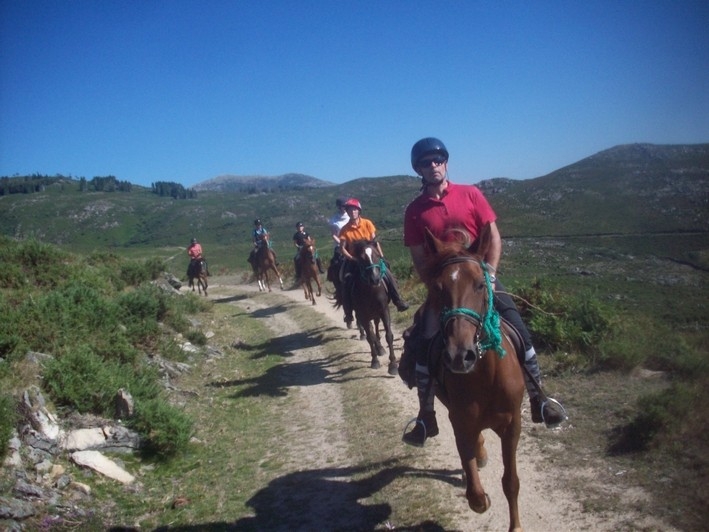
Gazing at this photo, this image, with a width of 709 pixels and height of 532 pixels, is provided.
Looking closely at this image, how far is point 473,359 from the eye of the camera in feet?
10.3

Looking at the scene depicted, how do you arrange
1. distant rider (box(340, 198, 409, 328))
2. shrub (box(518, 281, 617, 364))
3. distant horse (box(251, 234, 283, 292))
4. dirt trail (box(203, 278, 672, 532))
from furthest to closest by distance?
distant horse (box(251, 234, 283, 292)) → distant rider (box(340, 198, 409, 328)) → shrub (box(518, 281, 617, 364)) → dirt trail (box(203, 278, 672, 532))

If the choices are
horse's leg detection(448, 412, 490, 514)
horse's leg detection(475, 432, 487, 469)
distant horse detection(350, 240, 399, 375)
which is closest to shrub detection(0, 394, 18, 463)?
horse's leg detection(448, 412, 490, 514)

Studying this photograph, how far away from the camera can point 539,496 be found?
4.48 metres

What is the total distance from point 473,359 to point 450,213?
1.65 m

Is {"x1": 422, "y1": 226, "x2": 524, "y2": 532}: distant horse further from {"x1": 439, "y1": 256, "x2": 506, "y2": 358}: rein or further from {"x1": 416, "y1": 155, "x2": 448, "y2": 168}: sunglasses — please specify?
{"x1": 416, "y1": 155, "x2": 448, "y2": 168}: sunglasses

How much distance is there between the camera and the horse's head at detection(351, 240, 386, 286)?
9031 millimetres

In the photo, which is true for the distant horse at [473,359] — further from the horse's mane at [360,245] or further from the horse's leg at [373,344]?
the horse's mane at [360,245]

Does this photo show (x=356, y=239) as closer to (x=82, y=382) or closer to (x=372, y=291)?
(x=372, y=291)

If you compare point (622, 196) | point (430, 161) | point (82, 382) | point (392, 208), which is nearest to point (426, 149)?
point (430, 161)

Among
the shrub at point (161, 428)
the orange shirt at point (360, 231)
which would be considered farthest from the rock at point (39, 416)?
the orange shirt at point (360, 231)

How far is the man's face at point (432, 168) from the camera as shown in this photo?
14.7ft

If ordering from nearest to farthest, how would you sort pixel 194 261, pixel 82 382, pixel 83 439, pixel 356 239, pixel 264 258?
pixel 83 439 < pixel 82 382 < pixel 356 239 < pixel 264 258 < pixel 194 261

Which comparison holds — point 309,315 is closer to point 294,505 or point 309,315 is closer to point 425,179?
point 294,505

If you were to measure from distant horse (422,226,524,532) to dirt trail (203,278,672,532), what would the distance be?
49cm
